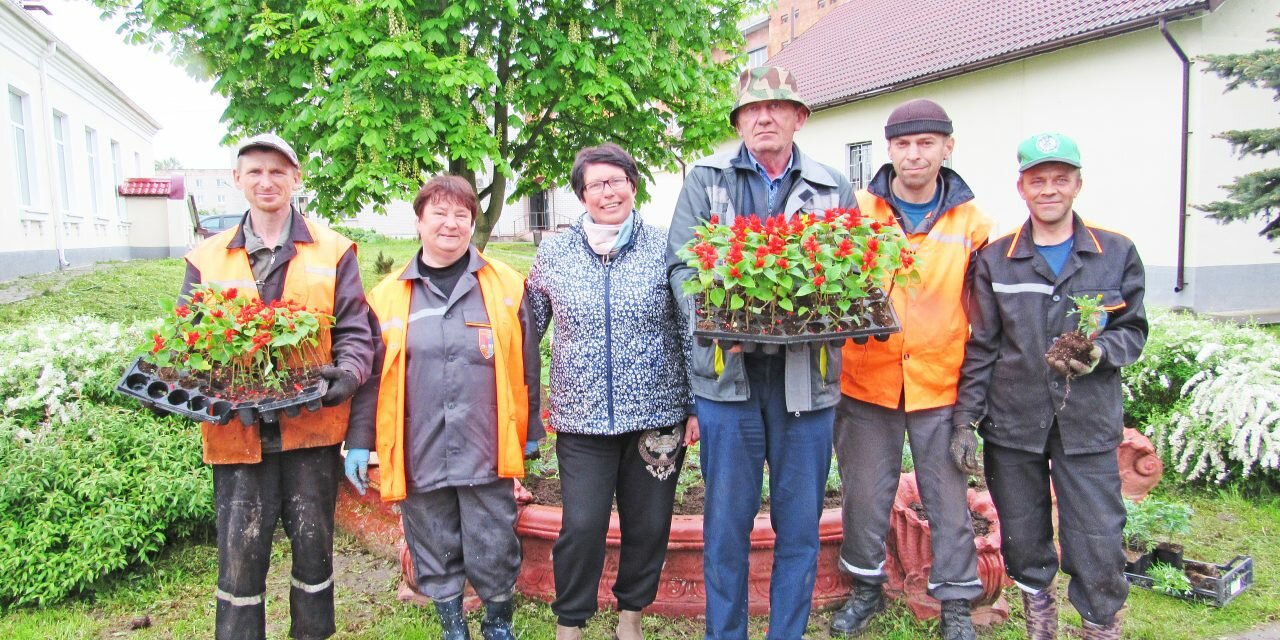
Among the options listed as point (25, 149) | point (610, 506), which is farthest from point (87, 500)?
point (25, 149)

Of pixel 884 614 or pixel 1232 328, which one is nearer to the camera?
pixel 884 614

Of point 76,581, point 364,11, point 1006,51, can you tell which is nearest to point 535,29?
point 364,11

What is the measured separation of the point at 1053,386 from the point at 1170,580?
1520 millimetres

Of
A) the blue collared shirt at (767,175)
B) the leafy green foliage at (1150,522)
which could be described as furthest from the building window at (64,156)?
the leafy green foliage at (1150,522)

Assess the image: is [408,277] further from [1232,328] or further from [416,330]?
[1232,328]

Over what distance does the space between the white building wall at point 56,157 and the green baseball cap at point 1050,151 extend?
14374mm

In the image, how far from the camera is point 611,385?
2.85 m

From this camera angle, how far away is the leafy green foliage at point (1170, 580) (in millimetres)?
3512

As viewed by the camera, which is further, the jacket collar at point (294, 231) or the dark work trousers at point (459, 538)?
the dark work trousers at point (459, 538)

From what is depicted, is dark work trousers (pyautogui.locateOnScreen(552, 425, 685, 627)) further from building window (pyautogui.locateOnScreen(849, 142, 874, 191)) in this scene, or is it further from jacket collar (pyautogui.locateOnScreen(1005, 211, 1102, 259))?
building window (pyautogui.locateOnScreen(849, 142, 874, 191))

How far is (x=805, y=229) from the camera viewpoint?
2414 millimetres

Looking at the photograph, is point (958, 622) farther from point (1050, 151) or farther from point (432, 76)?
point (432, 76)

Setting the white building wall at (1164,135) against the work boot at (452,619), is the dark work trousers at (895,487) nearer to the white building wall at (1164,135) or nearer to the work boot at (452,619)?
the work boot at (452,619)

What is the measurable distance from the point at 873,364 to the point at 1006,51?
1222cm
